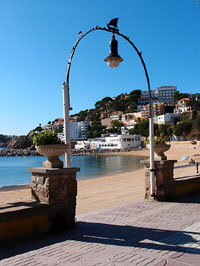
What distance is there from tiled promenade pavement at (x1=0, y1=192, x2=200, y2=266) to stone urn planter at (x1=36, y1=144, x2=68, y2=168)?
1193 mm

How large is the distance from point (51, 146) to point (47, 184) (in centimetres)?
66

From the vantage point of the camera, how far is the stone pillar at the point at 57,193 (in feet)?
14.7

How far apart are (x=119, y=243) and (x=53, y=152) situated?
73.2 inches

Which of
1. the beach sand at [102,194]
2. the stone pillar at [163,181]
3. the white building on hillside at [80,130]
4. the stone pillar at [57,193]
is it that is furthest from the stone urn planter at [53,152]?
the white building on hillside at [80,130]

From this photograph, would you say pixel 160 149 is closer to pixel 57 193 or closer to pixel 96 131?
pixel 57 193

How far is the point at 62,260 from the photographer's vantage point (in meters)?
3.26

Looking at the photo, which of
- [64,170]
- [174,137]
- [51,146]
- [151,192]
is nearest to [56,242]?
[64,170]

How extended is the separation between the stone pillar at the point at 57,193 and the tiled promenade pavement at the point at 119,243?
0.79 feet

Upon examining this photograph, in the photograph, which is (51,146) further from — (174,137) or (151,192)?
(174,137)

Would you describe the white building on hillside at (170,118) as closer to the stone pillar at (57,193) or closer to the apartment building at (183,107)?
the apartment building at (183,107)

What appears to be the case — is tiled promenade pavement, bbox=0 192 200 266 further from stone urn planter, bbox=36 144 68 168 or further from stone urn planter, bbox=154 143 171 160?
stone urn planter, bbox=154 143 171 160

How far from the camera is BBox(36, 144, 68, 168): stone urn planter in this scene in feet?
→ 15.1

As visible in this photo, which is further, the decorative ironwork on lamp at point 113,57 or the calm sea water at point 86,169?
the calm sea water at point 86,169

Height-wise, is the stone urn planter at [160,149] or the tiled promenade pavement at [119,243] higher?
the stone urn planter at [160,149]
